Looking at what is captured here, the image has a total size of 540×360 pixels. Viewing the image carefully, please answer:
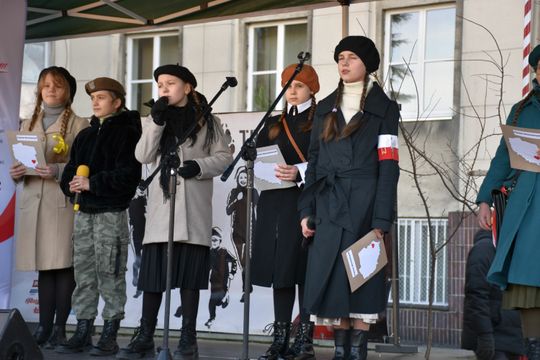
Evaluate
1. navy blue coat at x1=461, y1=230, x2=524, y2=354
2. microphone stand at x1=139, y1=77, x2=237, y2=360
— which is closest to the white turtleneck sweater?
microphone stand at x1=139, y1=77, x2=237, y2=360

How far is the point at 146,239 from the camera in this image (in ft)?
23.8

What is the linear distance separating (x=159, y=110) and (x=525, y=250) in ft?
7.98

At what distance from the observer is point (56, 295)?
808 centimetres

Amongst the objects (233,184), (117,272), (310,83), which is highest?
(310,83)

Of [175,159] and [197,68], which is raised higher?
[197,68]

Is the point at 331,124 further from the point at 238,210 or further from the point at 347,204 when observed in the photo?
the point at 238,210

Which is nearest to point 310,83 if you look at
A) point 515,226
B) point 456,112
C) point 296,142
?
point 296,142

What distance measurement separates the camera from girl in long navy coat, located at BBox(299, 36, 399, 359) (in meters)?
6.28

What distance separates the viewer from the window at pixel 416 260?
1639cm

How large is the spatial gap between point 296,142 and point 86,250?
170 cm

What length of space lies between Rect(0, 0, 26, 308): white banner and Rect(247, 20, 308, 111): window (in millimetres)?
9724

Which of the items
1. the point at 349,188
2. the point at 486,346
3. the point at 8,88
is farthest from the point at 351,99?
Answer: the point at 8,88

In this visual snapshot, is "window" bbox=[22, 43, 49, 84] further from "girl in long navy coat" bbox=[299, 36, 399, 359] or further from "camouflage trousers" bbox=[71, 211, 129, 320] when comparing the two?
"girl in long navy coat" bbox=[299, 36, 399, 359]

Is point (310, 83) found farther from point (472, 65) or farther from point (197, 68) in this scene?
point (197, 68)
